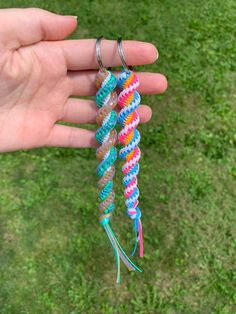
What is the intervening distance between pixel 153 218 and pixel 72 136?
90cm

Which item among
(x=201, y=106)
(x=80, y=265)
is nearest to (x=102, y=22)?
(x=201, y=106)

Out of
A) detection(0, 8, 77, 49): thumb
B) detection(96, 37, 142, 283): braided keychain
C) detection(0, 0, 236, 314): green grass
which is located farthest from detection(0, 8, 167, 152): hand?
detection(0, 0, 236, 314): green grass

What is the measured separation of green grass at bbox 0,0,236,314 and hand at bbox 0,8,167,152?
0.78 m

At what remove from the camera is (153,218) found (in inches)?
102

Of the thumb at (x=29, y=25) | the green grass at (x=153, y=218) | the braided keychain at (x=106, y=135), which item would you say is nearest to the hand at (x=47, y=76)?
the thumb at (x=29, y=25)

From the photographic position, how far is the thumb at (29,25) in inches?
64.3

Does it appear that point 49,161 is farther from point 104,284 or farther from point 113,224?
point 104,284

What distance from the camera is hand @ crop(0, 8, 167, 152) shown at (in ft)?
5.50

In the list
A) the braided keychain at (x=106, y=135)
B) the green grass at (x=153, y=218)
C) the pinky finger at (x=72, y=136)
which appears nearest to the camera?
the braided keychain at (x=106, y=135)

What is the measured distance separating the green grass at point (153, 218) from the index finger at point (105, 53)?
101 cm

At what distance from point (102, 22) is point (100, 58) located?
67.5 inches

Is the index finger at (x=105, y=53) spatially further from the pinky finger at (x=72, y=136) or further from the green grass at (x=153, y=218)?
the green grass at (x=153, y=218)

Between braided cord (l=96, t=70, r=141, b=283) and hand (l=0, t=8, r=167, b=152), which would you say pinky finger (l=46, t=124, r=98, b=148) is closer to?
hand (l=0, t=8, r=167, b=152)

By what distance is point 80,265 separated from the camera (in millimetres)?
2484
